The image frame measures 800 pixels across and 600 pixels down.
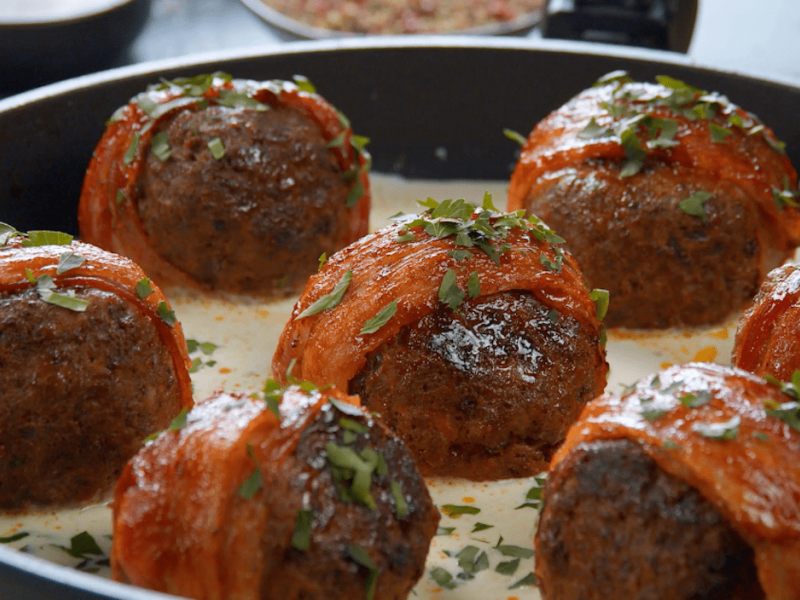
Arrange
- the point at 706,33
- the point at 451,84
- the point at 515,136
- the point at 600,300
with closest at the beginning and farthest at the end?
the point at 600,300 < the point at 515,136 < the point at 451,84 < the point at 706,33

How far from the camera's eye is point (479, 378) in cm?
266

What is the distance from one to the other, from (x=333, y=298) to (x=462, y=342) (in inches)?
15.1

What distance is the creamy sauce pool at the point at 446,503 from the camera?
8.27 ft

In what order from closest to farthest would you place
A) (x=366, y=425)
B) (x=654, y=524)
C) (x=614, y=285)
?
(x=654, y=524) < (x=366, y=425) < (x=614, y=285)

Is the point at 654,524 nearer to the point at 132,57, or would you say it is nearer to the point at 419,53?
the point at 419,53

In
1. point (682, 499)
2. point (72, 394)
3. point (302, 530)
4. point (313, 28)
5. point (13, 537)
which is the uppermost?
point (682, 499)

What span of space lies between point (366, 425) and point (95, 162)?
193 cm

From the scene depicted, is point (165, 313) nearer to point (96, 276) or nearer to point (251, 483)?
point (96, 276)

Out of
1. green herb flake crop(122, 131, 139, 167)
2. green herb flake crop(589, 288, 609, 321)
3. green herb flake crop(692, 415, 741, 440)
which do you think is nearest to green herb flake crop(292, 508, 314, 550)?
green herb flake crop(692, 415, 741, 440)

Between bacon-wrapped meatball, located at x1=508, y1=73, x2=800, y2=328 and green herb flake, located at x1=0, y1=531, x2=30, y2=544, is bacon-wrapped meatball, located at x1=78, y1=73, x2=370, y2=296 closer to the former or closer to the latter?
bacon-wrapped meatball, located at x1=508, y1=73, x2=800, y2=328

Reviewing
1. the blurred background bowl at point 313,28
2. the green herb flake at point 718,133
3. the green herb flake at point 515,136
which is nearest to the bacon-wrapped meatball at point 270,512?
the green herb flake at point 718,133

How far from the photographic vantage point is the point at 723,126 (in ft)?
11.8

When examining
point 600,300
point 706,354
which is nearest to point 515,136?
point 706,354

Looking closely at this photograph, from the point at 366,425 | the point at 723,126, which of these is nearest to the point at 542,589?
the point at 366,425
